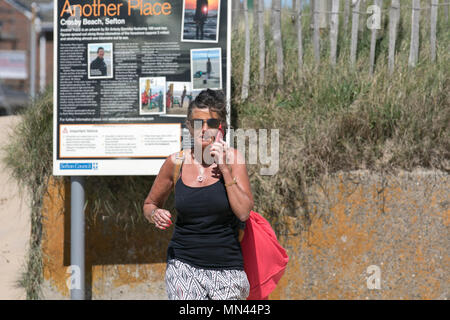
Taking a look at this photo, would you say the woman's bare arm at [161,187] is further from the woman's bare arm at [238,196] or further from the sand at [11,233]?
the sand at [11,233]

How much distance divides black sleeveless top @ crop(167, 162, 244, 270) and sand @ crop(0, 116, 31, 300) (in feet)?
7.54

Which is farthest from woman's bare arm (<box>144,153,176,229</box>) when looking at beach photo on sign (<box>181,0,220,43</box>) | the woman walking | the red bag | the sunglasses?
beach photo on sign (<box>181,0,220,43</box>)

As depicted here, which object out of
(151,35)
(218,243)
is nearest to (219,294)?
(218,243)

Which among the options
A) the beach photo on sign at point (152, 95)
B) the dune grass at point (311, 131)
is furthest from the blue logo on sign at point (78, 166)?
the beach photo on sign at point (152, 95)

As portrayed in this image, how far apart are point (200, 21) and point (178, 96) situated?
23.3 inches

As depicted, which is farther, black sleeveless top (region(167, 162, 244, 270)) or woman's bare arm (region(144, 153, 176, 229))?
woman's bare arm (region(144, 153, 176, 229))

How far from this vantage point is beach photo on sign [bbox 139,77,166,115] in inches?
158

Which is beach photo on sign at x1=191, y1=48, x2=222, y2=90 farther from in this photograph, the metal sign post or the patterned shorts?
the patterned shorts

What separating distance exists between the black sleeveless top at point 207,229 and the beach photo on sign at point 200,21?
164 cm

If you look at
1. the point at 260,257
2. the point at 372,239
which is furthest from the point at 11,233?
Answer: the point at 372,239

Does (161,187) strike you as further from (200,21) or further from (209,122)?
(200,21)

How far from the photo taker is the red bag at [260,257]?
9.45ft

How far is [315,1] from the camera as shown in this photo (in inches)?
187
